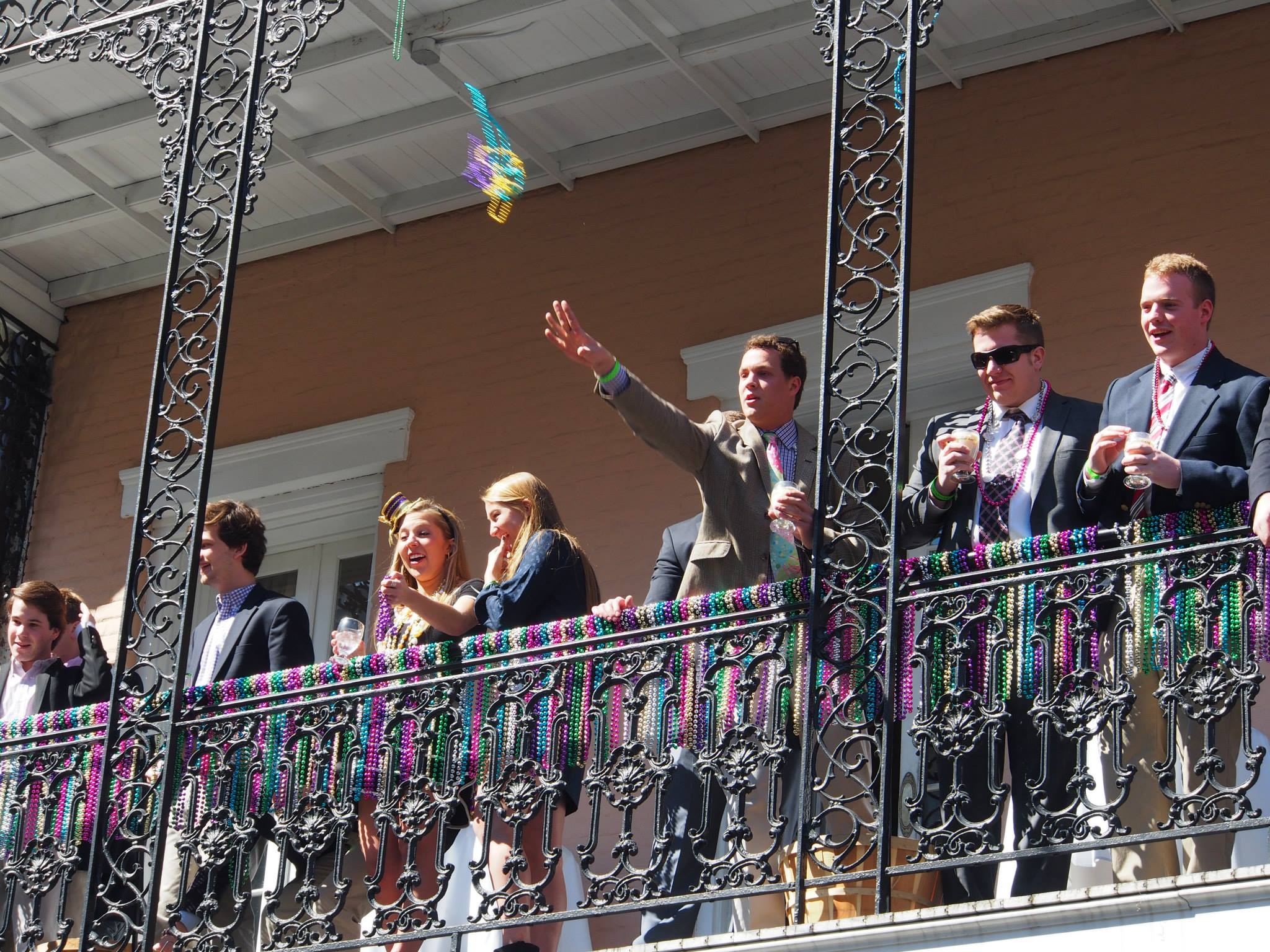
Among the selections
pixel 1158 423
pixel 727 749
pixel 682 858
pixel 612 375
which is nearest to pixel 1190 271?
pixel 1158 423

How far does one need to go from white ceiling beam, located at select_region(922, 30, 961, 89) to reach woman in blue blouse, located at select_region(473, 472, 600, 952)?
3.32 m

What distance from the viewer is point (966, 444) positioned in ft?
20.0

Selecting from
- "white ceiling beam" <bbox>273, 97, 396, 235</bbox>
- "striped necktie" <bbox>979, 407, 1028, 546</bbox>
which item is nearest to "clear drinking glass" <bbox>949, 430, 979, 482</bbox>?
"striped necktie" <bbox>979, 407, 1028, 546</bbox>

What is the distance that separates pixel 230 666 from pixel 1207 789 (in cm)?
358

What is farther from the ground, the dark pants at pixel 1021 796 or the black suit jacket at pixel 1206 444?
the black suit jacket at pixel 1206 444

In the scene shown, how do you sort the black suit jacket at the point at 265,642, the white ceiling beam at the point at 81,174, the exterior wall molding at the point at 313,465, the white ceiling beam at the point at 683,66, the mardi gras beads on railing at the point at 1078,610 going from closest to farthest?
the mardi gras beads on railing at the point at 1078,610
the black suit jacket at the point at 265,642
the white ceiling beam at the point at 683,66
the white ceiling beam at the point at 81,174
the exterior wall molding at the point at 313,465

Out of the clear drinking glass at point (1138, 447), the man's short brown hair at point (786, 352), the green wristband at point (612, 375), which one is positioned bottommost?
the clear drinking glass at point (1138, 447)

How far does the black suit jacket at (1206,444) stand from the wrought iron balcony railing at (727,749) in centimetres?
10

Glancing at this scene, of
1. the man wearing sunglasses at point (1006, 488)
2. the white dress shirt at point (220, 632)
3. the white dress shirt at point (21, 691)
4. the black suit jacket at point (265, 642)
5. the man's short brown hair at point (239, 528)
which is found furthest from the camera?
the white dress shirt at point (21, 691)

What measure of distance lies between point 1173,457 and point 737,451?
1.50m

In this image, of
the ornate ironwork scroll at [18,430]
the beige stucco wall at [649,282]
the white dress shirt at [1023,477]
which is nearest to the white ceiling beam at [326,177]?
the beige stucco wall at [649,282]

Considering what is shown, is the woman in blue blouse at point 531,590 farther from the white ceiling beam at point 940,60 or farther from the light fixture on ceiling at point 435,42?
the white ceiling beam at point 940,60

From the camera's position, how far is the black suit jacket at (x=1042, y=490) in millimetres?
6246

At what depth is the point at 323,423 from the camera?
1090 cm
